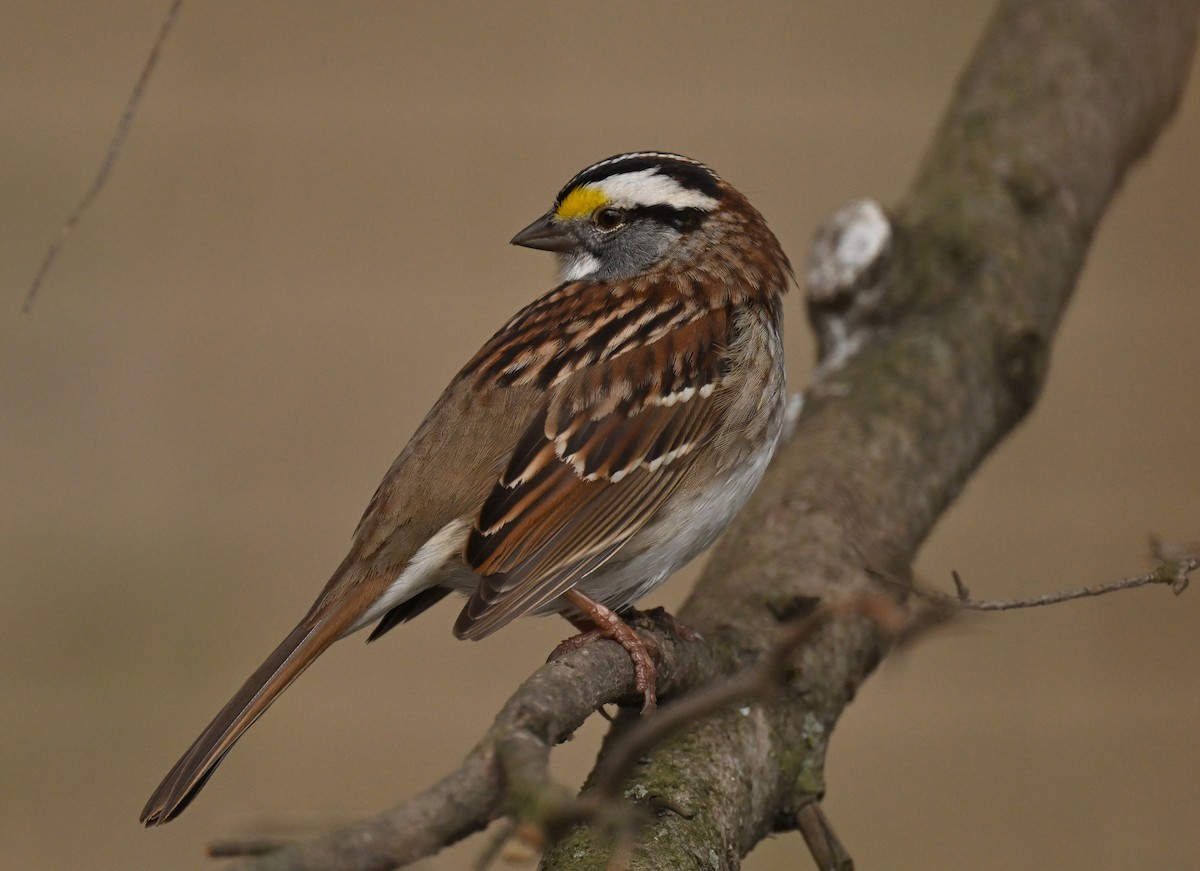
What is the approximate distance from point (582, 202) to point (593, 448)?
81 cm

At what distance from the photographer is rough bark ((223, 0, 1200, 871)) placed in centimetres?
231

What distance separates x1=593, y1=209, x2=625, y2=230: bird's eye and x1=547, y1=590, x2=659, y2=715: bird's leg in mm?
1118

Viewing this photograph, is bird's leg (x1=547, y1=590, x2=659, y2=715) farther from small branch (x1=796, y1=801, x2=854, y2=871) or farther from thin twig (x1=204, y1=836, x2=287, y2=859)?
thin twig (x1=204, y1=836, x2=287, y2=859)

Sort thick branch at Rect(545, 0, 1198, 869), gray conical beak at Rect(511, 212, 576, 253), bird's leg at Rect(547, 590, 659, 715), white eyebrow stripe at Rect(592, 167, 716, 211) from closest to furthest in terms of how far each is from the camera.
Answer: bird's leg at Rect(547, 590, 659, 715), thick branch at Rect(545, 0, 1198, 869), white eyebrow stripe at Rect(592, 167, 716, 211), gray conical beak at Rect(511, 212, 576, 253)

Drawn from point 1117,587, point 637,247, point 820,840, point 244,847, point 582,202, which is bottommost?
point 820,840

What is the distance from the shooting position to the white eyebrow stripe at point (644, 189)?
11.1ft

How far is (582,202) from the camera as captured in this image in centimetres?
342

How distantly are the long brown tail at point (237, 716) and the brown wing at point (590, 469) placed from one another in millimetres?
285

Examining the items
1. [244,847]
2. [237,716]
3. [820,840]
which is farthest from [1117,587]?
[237,716]

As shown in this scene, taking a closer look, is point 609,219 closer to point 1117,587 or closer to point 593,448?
point 593,448

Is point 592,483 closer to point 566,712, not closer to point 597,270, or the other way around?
point 597,270

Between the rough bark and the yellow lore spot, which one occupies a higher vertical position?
the yellow lore spot

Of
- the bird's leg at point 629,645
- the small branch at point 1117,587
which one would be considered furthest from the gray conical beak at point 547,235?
the small branch at point 1117,587

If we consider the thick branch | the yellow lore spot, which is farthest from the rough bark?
the yellow lore spot
